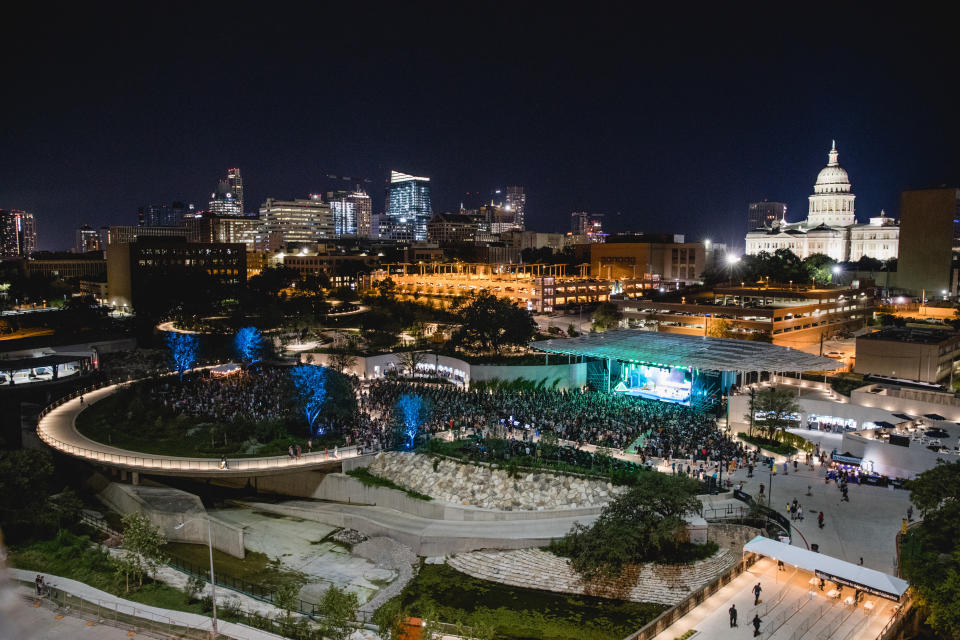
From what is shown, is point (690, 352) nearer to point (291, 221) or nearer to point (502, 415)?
point (502, 415)

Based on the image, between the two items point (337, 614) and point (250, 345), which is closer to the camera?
point (337, 614)

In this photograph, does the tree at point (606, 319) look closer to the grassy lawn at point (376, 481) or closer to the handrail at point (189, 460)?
the handrail at point (189, 460)

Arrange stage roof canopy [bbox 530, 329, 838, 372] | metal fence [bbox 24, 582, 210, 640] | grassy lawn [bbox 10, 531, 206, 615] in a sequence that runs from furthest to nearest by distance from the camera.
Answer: stage roof canopy [bbox 530, 329, 838, 372], grassy lawn [bbox 10, 531, 206, 615], metal fence [bbox 24, 582, 210, 640]

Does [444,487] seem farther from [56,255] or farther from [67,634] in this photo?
[56,255]

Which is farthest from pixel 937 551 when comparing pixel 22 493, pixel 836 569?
pixel 22 493

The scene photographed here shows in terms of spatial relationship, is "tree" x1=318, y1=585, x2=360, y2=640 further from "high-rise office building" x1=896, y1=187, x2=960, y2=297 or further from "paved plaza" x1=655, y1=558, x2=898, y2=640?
"high-rise office building" x1=896, y1=187, x2=960, y2=297

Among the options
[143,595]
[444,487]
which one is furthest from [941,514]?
[143,595]

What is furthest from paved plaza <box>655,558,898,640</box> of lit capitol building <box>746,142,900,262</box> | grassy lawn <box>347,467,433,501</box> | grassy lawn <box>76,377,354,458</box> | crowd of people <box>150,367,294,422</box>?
lit capitol building <box>746,142,900,262</box>
